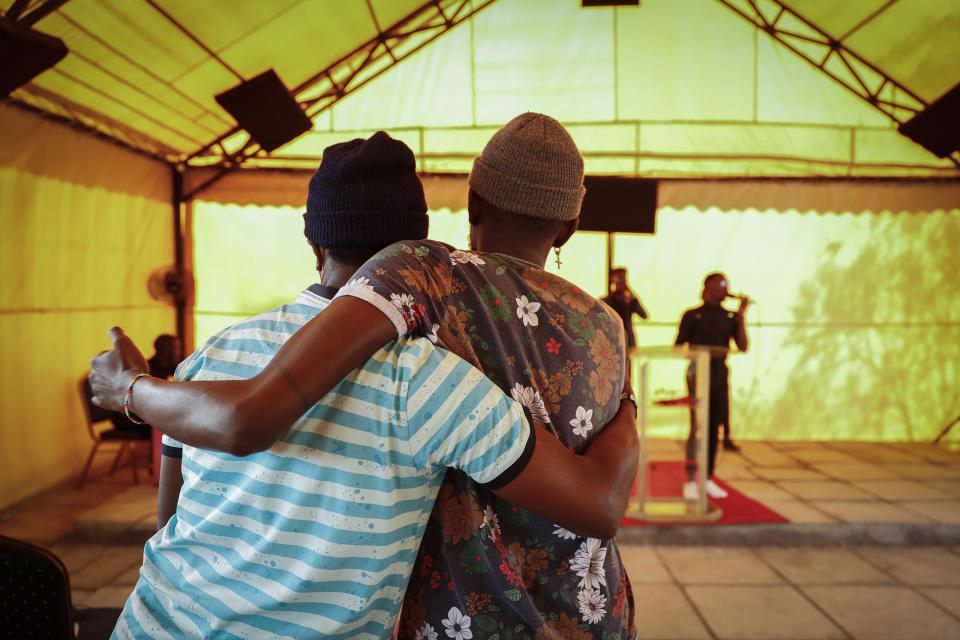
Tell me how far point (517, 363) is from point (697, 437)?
162 inches

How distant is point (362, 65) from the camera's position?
6.84 metres

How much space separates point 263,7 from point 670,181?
4356mm

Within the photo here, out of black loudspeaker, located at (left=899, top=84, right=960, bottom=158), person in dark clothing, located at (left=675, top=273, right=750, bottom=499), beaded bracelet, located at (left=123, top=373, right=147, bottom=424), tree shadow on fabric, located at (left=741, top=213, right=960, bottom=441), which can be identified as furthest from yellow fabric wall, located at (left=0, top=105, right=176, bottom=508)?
black loudspeaker, located at (left=899, top=84, right=960, bottom=158)

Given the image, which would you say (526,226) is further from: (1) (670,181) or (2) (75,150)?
(1) (670,181)

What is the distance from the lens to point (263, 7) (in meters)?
5.28

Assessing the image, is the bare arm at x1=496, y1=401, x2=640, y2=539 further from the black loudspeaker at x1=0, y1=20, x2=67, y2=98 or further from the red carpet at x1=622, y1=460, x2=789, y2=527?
the black loudspeaker at x1=0, y1=20, x2=67, y2=98

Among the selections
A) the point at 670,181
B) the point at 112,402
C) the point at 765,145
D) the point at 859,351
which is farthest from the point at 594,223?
the point at 112,402

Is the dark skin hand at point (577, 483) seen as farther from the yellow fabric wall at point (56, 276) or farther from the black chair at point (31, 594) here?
the yellow fabric wall at point (56, 276)

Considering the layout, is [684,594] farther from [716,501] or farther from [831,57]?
[831,57]

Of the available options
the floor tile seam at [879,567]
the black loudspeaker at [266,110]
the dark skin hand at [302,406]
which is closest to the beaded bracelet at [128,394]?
the dark skin hand at [302,406]

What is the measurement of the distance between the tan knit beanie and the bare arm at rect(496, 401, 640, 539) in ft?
1.05

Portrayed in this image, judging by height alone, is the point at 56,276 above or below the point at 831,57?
below

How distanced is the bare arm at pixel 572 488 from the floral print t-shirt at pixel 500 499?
7cm

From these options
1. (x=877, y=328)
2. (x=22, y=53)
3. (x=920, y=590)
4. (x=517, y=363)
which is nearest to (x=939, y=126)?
(x=877, y=328)
